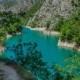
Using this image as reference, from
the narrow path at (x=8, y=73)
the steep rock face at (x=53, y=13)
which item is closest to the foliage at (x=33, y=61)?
the narrow path at (x=8, y=73)

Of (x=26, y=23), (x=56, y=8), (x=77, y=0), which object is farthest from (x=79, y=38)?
(x=26, y=23)

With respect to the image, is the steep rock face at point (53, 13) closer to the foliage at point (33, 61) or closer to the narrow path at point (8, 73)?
the foliage at point (33, 61)

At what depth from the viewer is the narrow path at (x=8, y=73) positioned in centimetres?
1184

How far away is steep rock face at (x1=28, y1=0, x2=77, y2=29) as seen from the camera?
484ft

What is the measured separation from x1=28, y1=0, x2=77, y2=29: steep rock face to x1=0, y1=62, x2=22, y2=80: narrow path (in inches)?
5254

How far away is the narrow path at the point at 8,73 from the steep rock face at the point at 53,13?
13344 cm

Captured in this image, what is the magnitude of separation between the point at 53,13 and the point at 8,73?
146 meters

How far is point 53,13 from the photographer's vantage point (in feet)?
518

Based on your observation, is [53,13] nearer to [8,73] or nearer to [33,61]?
[33,61]

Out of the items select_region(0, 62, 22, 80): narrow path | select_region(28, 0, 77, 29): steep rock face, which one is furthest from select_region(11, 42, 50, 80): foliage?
select_region(28, 0, 77, 29): steep rock face

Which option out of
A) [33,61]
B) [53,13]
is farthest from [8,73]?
[53,13]

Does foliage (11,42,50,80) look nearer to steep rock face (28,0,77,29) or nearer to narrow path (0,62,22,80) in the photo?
narrow path (0,62,22,80)

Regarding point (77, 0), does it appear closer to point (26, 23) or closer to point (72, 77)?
point (26, 23)

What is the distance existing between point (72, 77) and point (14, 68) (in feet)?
13.6
